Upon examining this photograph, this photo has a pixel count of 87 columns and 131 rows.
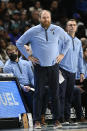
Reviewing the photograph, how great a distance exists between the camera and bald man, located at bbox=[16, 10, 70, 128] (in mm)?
9367

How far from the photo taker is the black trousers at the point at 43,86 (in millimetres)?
9375

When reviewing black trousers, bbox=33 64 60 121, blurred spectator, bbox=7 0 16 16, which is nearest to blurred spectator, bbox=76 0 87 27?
blurred spectator, bbox=7 0 16 16

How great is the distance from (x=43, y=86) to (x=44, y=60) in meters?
0.47

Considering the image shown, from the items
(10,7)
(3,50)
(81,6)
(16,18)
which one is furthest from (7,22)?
(81,6)

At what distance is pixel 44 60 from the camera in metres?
9.35

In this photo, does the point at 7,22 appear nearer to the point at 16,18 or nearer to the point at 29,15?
the point at 16,18

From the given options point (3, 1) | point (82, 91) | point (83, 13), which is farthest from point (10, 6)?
point (82, 91)

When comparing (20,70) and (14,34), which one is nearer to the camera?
(20,70)

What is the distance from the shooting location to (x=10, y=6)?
1669cm

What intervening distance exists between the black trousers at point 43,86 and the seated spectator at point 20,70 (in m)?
0.89

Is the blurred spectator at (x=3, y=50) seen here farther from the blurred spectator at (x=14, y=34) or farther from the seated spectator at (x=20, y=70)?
the seated spectator at (x=20, y=70)

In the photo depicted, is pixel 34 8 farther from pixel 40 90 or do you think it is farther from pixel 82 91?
pixel 40 90

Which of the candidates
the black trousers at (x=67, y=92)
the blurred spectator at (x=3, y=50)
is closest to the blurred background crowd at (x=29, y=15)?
the blurred spectator at (x=3, y=50)

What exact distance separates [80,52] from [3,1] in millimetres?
6606
